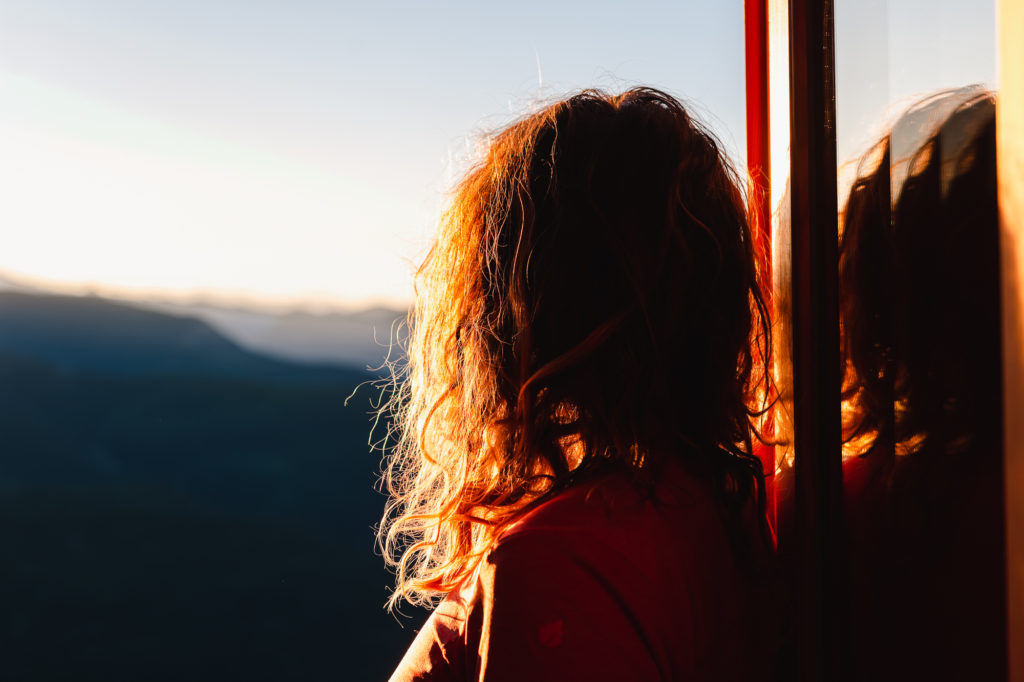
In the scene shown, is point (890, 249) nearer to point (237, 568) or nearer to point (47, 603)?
→ point (237, 568)

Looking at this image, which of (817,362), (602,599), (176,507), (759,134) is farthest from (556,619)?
(176,507)

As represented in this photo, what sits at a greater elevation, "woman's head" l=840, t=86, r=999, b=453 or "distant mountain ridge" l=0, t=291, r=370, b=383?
"woman's head" l=840, t=86, r=999, b=453

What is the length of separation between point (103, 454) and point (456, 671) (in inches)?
107

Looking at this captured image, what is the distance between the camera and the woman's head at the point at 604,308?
24.4 inches

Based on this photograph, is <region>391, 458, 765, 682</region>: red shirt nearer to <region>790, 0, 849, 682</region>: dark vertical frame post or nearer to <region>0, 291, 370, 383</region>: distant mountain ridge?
<region>790, 0, 849, 682</region>: dark vertical frame post

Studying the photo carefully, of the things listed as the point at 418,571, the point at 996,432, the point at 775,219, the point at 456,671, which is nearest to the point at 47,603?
the point at 418,571

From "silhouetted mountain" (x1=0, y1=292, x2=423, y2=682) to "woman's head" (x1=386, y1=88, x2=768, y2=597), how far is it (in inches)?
84.4

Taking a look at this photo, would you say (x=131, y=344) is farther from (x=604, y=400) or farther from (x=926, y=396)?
(x=926, y=396)

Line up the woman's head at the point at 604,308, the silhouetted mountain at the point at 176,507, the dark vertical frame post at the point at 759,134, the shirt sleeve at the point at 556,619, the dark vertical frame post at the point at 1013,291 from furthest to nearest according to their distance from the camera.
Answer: the silhouetted mountain at the point at 176,507 → the dark vertical frame post at the point at 759,134 → the woman's head at the point at 604,308 → the shirt sleeve at the point at 556,619 → the dark vertical frame post at the point at 1013,291

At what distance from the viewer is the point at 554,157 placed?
65 cm

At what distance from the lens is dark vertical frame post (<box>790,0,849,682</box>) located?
1.91ft

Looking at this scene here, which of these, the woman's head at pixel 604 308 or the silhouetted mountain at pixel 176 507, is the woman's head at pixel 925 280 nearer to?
the woman's head at pixel 604 308

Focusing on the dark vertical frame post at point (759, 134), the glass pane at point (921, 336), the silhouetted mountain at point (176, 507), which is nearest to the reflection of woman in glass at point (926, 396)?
the glass pane at point (921, 336)

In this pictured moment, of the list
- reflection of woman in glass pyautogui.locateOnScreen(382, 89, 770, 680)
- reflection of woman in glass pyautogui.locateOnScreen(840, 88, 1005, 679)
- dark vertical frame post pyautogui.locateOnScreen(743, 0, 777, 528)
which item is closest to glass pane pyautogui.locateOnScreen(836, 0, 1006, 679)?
reflection of woman in glass pyautogui.locateOnScreen(840, 88, 1005, 679)
